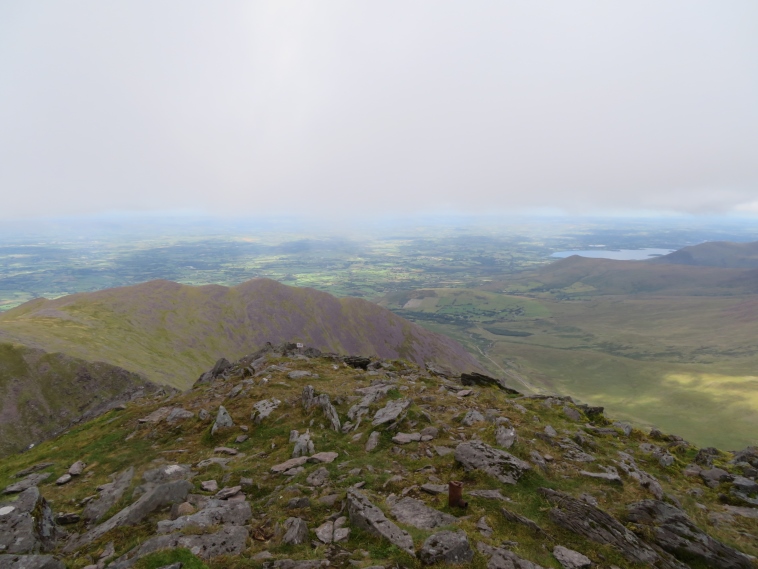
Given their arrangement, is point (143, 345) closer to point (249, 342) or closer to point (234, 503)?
point (249, 342)

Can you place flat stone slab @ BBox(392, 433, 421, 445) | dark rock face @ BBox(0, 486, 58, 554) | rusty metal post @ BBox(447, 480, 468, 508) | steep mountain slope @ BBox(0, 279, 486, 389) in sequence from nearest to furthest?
dark rock face @ BBox(0, 486, 58, 554)
rusty metal post @ BBox(447, 480, 468, 508)
flat stone slab @ BBox(392, 433, 421, 445)
steep mountain slope @ BBox(0, 279, 486, 389)

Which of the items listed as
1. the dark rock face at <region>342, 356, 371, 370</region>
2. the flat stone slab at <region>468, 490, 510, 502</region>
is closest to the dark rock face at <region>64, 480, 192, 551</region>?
the flat stone slab at <region>468, 490, 510, 502</region>

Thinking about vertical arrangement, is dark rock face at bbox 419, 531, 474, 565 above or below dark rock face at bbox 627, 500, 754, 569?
above

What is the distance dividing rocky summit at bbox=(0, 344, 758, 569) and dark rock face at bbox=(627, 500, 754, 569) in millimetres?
63

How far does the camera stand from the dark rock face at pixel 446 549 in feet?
40.7

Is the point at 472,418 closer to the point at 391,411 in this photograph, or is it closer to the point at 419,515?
the point at 391,411

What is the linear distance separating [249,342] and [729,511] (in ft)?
519

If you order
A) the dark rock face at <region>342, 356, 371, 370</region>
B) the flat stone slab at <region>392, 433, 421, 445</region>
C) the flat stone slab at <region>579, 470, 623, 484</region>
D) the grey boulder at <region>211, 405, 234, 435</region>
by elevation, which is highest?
the flat stone slab at <region>579, 470, 623, 484</region>

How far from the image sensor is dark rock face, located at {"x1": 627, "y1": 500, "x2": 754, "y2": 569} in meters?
14.4

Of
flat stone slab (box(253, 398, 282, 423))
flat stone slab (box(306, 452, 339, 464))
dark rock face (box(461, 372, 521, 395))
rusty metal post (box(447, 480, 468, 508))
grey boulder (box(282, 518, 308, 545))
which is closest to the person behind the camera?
grey boulder (box(282, 518, 308, 545))

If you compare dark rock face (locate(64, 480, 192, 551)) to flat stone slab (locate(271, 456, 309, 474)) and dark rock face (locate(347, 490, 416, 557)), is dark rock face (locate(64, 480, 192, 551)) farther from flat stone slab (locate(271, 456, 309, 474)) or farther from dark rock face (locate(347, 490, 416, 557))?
dark rock face (locate(347, 490, 416, 557))

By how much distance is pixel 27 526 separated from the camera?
51.9ft

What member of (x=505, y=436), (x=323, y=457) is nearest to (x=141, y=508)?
(x=323, y=457)

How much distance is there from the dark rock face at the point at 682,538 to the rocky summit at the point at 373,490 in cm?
6
